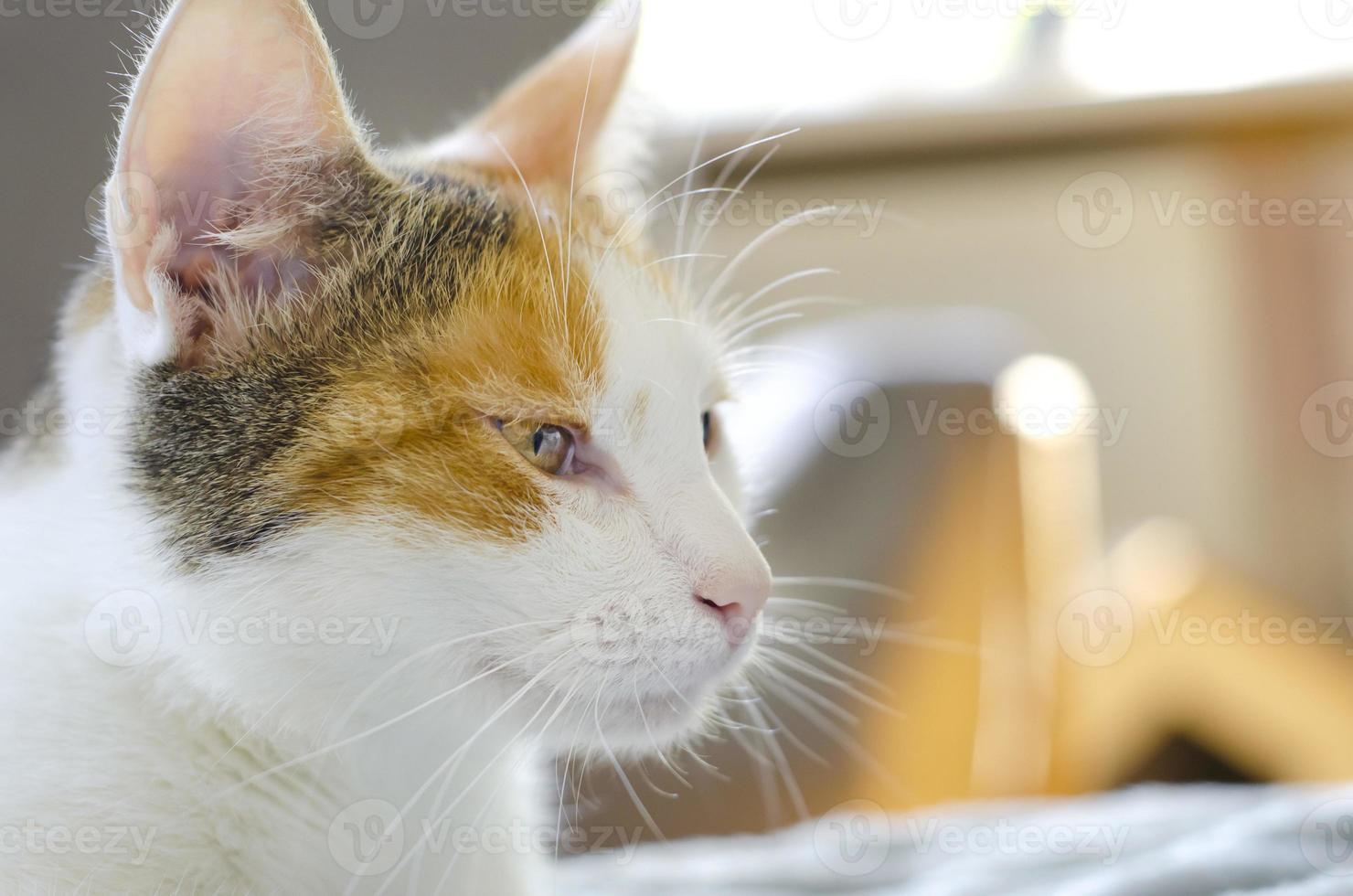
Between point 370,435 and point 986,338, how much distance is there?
4.63ft

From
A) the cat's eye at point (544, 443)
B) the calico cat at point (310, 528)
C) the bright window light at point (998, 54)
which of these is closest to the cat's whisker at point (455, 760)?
the calico cat at point (310, 528)

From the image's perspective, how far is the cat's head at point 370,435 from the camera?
71 cm

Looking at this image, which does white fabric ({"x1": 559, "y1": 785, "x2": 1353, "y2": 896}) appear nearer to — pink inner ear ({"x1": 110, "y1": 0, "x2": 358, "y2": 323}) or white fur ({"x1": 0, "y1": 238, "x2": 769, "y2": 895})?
white fur ({"x1": 0, "y1": 238, "x2": 769, "y2": 895})

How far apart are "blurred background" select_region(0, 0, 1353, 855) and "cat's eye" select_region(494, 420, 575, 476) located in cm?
28

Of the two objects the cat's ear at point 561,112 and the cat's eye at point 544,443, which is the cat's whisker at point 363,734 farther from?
the cat's ear at point 561,112

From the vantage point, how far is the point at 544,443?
2.53 ft

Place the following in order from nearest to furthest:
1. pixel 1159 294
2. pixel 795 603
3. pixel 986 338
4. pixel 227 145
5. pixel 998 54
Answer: pixel 227 145, pixel 795 603, pixel 986 338, pixel 998 54, pixel 1159 294

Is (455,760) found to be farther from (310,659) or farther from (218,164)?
(218,164)

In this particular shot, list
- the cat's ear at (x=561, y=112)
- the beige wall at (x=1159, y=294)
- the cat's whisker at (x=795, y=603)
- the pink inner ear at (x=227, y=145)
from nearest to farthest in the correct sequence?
the pink inner ear at (x=227, y=145) < the cat's whisker at (x=795, y=603) < the cat's ear at (x=561, y=112) < the beige wall at (x=1159, y=294)

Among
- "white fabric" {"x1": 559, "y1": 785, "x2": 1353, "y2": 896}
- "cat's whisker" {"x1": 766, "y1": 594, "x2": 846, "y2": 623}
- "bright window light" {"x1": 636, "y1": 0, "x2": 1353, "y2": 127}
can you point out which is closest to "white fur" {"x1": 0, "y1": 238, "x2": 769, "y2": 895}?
"cat's whisker" {"x1": 766, "y1": 594, "x2": 846, "y2": 623}

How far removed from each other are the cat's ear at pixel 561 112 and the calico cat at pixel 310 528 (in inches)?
11.5

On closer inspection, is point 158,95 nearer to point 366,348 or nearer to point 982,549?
point 366,348

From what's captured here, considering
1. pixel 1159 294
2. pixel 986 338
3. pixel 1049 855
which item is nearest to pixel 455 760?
pixel 1049 855

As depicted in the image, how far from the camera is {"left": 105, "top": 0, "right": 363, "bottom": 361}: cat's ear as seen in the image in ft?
2.19
